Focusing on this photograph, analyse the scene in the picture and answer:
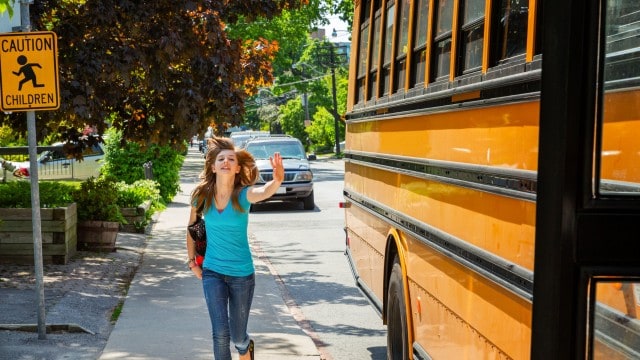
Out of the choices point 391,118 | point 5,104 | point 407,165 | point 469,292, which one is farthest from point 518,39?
point 5,104

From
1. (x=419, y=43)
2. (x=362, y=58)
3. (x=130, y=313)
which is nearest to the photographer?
(x=419, y=43)

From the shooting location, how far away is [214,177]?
21.1 feet

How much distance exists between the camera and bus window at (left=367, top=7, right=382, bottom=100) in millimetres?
7449

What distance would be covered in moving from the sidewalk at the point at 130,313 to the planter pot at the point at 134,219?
2733 mm

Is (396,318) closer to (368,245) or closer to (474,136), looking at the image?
(368,245)

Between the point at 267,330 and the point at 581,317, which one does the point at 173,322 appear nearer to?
the point at 267,330

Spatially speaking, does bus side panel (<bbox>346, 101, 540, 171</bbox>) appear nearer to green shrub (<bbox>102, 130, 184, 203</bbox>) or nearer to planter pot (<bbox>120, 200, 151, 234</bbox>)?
planter pot (<bbox>120, 200, 151, 234</bbox>)

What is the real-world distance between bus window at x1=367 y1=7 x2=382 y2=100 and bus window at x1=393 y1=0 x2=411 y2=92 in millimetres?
934

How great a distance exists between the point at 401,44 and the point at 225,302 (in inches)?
81.2

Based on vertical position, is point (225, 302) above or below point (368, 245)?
below

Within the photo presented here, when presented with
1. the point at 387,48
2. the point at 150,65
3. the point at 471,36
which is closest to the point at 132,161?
the point at 150,65

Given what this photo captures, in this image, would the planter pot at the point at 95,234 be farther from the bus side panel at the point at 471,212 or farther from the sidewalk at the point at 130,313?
the bus side panel at the point at 471,212

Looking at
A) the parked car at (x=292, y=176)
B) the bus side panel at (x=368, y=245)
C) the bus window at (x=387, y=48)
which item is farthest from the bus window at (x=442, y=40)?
the parked car at (x=292, y=176)

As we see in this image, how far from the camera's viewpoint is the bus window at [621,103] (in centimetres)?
213
